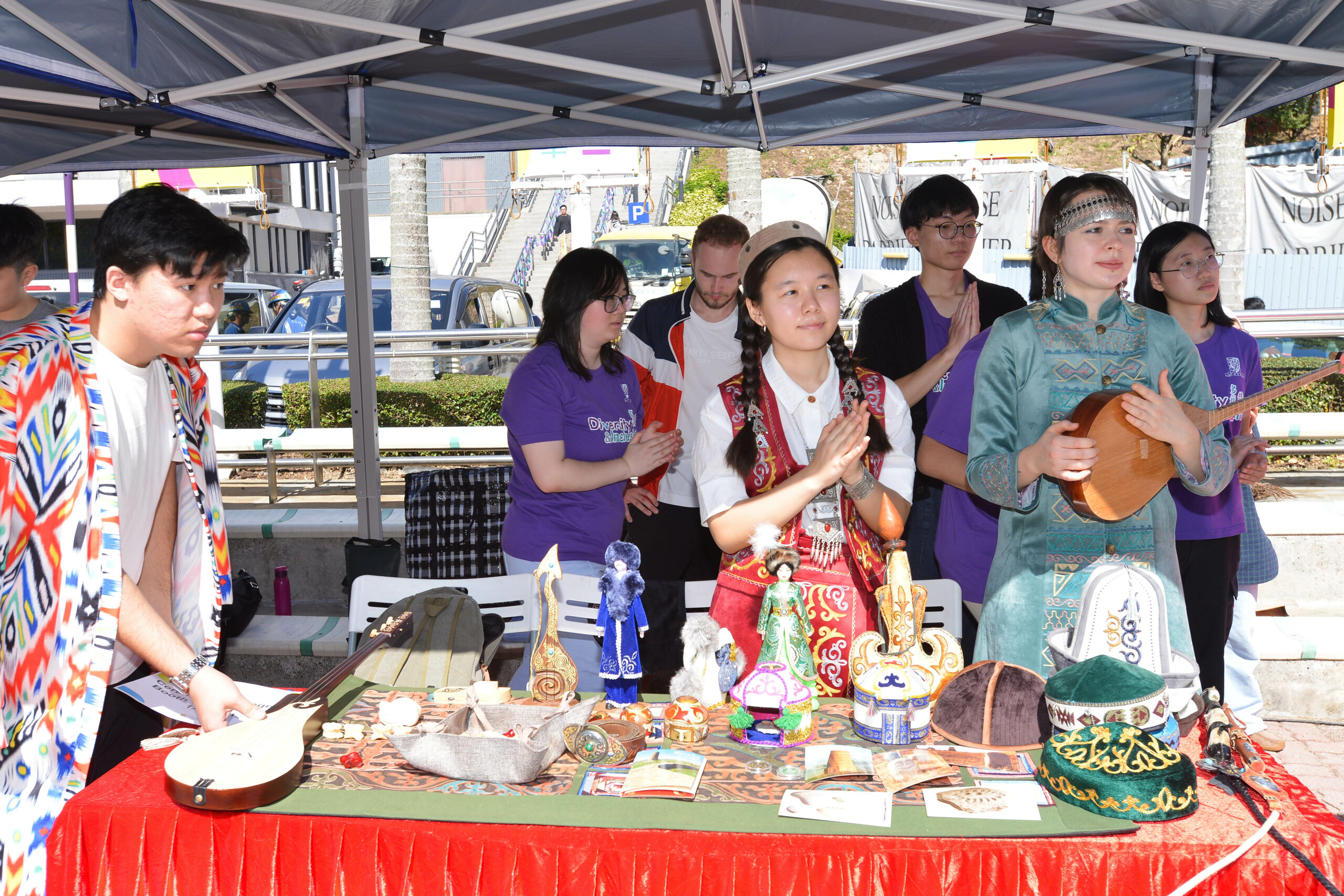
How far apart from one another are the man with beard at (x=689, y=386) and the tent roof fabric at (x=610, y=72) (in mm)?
569

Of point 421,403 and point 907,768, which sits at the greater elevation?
point 421,403

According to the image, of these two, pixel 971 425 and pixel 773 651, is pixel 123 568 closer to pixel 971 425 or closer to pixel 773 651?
pixel 773 651

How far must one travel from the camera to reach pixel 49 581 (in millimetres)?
1753

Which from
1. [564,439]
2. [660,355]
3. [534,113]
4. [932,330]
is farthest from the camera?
[534,113]

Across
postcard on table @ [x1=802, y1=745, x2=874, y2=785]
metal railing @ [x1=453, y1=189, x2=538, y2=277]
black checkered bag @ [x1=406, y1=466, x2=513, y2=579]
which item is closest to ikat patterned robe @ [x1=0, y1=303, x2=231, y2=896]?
postcard on table @ [x1=802, y1=745, x2=874, y2=785]

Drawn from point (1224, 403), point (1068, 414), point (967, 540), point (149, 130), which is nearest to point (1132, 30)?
point (1224, 403)

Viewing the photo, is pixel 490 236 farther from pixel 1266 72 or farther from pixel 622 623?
pixel 622 623

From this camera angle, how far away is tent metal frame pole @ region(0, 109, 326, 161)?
3840 mm

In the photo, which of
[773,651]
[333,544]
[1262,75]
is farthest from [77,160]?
[1262,75]

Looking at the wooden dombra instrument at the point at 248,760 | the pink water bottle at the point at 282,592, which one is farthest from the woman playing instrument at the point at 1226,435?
the pink water bottle at the point at 282,592

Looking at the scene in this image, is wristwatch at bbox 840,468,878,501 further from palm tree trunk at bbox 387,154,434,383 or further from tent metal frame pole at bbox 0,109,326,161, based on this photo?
palm tree trunk at bbox 387,154,434,383

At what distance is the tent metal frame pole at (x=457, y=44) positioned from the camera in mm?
2766

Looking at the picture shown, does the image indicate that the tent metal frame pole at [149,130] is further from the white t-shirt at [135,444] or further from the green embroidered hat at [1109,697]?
the green embroidered hat at [1109,697]

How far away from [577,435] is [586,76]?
1601 mm
